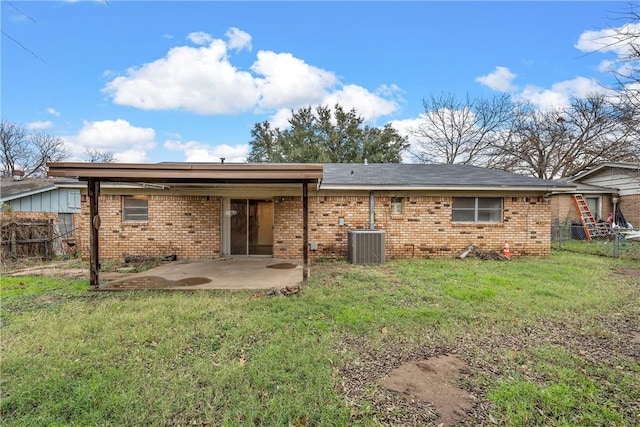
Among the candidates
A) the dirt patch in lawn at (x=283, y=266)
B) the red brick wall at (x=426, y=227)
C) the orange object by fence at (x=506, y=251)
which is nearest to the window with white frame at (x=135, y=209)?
the dirt patch in lawn at (x=283, y=266)

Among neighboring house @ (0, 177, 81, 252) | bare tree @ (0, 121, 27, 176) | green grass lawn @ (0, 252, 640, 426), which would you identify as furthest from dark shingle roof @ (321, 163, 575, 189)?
bare tree @ (0, 121, 27, 176)

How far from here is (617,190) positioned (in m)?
15.3

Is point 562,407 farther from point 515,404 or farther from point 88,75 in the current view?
point 88,75

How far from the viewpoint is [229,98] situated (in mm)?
16469

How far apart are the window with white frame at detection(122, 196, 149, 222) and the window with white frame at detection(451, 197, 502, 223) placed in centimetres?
994

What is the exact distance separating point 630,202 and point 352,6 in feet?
55.4

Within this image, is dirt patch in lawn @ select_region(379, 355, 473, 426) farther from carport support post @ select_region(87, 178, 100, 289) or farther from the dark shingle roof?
the dark shingle roof

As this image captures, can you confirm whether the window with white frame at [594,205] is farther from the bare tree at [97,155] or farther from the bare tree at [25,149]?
the bare tree at [97,155]

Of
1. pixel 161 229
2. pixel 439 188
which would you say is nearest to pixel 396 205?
pixel 439 188

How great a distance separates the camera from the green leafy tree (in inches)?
980

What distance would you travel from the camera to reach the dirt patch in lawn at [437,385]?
7.86 ft

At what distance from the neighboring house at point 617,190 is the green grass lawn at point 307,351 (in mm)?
12692

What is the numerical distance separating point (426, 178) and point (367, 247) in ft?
10.6

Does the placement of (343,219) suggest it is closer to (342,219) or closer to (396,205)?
(342,219)
